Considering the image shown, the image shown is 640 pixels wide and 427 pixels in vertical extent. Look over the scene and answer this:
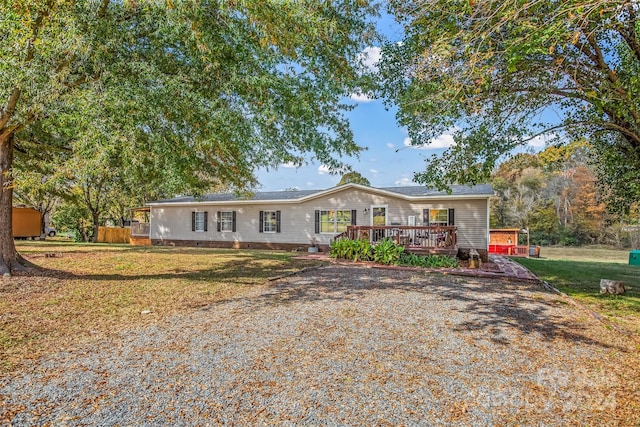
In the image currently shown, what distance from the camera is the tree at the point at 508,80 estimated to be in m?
4.71

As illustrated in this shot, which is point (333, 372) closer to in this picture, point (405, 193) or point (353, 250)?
point (353, 250)

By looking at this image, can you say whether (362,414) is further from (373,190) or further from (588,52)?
(373,190)

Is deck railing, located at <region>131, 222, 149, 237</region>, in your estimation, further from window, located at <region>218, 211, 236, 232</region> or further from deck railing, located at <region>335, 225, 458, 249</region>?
deck railing, located at <region>335, 225, 458, 249</region>

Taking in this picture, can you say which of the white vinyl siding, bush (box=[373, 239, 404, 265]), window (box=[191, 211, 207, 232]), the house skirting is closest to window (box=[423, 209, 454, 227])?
the white vinyl siding

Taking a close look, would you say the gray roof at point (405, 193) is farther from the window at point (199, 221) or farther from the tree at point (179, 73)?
the tree at point (179, 73)

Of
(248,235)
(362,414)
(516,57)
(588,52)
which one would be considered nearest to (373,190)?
(248,235)

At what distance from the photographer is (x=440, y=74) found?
17.1 feet

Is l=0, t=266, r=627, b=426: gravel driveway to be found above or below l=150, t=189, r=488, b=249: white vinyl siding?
below

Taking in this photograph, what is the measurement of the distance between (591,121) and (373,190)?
9113 millimetres

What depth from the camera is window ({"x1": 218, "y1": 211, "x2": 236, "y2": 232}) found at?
18625mm

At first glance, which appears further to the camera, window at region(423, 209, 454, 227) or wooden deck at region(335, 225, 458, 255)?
window at region(423, 209, 454, 227)

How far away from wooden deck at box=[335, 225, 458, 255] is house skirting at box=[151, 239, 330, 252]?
356 centimetres

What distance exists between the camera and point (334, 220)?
53.7 ft

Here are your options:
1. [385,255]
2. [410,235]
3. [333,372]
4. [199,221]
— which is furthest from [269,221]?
[333,372]
